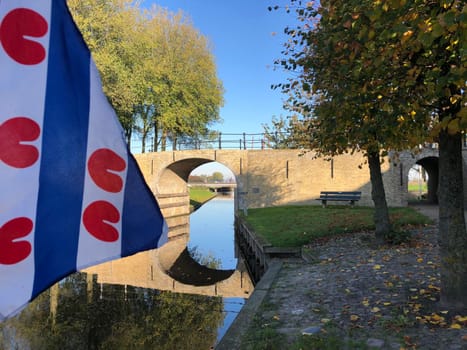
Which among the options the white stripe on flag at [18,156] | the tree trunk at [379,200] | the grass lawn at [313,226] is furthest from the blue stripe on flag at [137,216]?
the grass lawn at [313,226]

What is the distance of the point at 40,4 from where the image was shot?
1.52 m

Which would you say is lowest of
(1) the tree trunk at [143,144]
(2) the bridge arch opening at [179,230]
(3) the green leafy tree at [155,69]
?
(2) the bridge arch opening at [179,230]

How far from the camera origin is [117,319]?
6.36 meters

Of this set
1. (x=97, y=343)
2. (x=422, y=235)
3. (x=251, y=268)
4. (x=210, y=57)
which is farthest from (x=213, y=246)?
(x=210, y=57)

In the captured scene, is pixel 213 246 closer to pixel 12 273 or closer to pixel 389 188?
pixel 389 188

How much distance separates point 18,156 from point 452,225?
4.42 metres

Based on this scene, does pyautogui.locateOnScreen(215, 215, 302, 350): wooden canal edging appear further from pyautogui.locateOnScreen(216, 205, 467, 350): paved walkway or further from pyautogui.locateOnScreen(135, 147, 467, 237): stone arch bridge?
pyautogui.locateOnScreen(135, 147, 467, 237): stone arch bridge

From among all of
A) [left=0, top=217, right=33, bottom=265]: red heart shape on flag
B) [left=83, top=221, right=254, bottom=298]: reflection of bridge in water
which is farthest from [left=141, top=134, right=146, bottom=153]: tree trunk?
[left=0, top=217, right=33, bottom=265]: red heart shape on flag

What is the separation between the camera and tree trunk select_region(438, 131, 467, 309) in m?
4.09

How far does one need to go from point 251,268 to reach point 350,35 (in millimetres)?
8519

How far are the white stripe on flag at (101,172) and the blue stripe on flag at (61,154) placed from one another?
28 millimetres

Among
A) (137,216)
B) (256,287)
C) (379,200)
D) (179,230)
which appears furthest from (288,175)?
(137,216)

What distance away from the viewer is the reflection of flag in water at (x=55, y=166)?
1.41 meters

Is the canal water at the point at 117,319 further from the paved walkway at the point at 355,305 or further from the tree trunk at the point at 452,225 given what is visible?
the tree trunk at the point at 452,225
